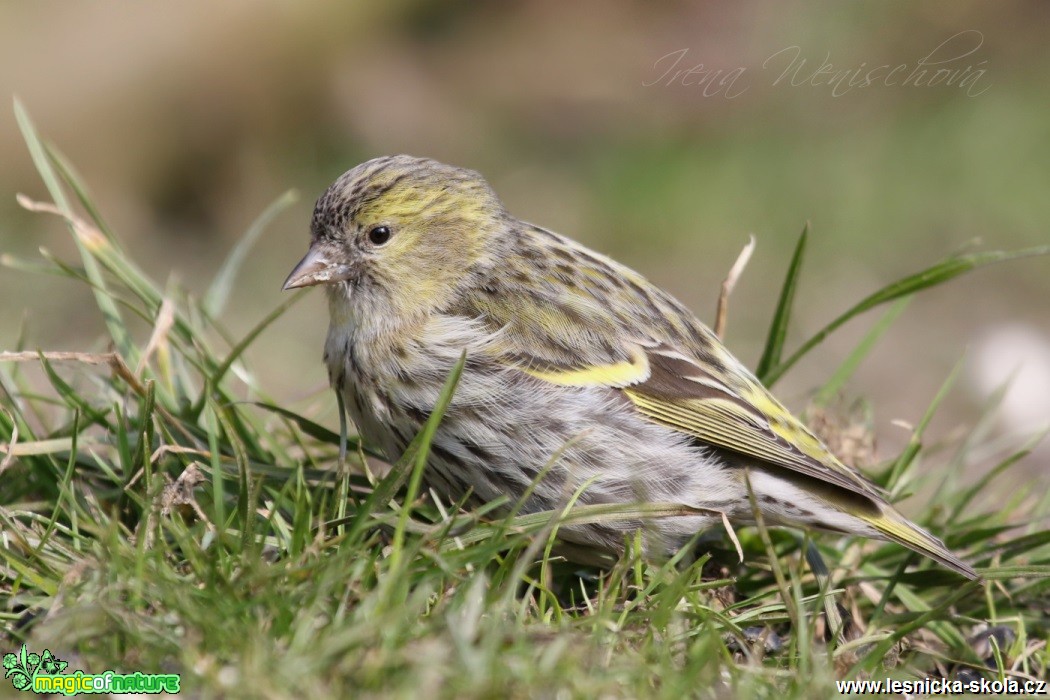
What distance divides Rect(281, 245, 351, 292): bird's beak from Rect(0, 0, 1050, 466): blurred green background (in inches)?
118

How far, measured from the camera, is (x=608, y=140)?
938 centimetres

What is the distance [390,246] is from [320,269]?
0.21m

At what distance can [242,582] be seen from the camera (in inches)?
96.1

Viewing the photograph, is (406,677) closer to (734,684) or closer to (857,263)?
(734,684)

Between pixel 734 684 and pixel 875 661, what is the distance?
1.56 ft

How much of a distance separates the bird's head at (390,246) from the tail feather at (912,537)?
130 centimetres

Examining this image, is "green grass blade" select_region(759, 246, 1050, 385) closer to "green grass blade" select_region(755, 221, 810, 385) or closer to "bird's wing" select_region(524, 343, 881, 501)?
"green grass blade" select_region(755, 221, 810, 385)

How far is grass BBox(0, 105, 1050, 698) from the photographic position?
2.25 metres

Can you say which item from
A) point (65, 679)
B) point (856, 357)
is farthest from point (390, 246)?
point (65, 679)

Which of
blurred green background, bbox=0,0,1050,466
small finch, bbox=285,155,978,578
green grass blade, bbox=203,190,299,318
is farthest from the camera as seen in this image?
blurred green background, bbox=0,0,1050,466

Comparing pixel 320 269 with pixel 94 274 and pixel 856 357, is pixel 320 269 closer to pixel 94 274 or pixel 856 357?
pixel 94 274

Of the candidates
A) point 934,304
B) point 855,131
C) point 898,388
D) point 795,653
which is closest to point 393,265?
point 795,653

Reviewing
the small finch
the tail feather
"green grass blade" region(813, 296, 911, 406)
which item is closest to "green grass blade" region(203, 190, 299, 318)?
the small finch

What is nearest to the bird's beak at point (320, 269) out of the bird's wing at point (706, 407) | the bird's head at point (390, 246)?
the bird's head at point (390, 246)
